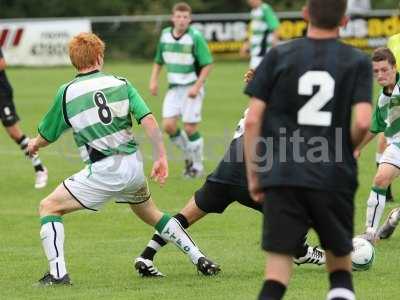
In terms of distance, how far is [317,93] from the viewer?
5.43 metres

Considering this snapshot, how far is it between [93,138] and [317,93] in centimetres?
244

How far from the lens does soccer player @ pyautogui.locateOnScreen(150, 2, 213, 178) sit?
14.1m

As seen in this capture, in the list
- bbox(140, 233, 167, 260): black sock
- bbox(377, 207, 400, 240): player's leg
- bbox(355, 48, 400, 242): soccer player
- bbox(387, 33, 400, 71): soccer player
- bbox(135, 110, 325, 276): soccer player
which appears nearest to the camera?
bbox(135, 110, 325, 276): soccer player

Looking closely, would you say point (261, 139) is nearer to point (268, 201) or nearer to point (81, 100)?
point (268, 201)

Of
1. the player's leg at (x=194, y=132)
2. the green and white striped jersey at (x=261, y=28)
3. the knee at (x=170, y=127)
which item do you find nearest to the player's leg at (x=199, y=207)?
the player's leg at (x=194, y=132)

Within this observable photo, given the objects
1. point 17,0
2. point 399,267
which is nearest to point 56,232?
point 399,267

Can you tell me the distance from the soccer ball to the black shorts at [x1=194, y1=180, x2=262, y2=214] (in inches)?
28.9

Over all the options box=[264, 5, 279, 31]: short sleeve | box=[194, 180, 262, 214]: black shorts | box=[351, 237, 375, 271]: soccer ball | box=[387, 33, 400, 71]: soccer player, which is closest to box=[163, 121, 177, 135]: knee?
box=[387, 33, 400, 71]: soccer player

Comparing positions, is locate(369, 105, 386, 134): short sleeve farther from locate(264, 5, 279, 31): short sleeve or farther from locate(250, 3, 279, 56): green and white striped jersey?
locate(250, 3, 279, 56): green and white striped jersey

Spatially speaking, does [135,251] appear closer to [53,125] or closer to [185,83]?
[53,125]

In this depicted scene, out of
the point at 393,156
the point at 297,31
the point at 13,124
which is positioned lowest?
the point at 297,31

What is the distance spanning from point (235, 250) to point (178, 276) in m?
1.14

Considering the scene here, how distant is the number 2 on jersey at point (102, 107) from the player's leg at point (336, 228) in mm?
2318

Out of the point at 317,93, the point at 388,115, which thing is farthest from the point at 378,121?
the point at 317,93
